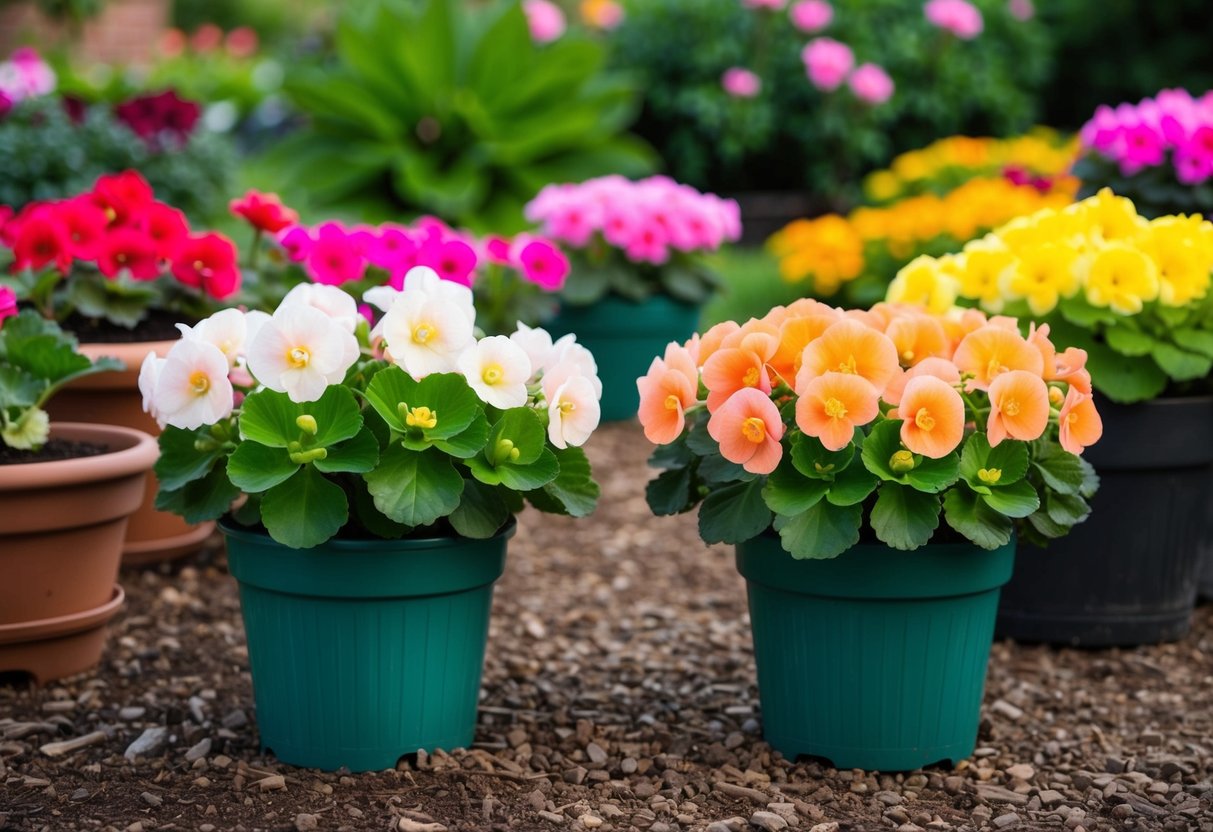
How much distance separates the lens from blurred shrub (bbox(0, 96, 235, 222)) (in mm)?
5516

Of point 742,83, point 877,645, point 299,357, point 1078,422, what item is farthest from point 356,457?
point 742,83

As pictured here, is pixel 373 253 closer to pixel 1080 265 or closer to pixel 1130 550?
pixel 1080 265

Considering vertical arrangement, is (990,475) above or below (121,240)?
below

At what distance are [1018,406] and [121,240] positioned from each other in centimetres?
189

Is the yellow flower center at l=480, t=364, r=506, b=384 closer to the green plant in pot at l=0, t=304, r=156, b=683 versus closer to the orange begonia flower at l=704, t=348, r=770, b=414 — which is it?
the orange begonia flower at l=704, t=348, r=770, b=414

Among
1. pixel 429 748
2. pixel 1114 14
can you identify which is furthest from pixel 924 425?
pixel 1114 14

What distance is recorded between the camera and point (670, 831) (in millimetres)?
1989

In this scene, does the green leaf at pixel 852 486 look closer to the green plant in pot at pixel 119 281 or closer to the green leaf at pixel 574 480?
the green leaf at pixel 574 480

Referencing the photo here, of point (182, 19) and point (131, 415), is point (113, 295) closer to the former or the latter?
point (131, 415)

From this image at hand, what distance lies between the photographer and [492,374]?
207cm

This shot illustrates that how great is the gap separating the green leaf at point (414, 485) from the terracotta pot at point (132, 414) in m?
1.06

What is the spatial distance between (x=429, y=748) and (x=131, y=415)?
126cm

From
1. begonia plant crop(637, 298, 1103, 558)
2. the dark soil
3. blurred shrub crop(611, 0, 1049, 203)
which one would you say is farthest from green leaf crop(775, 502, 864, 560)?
blurred shrub crop(611, 0, 1049, 203)

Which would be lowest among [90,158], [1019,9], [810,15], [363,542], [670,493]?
[363,542]
